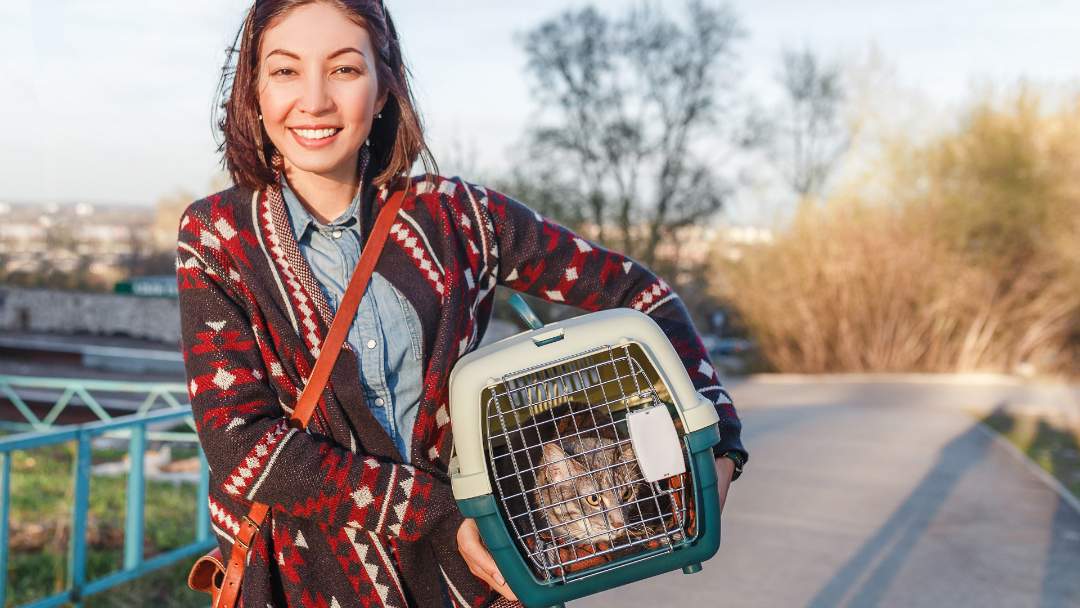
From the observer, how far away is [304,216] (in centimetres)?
175

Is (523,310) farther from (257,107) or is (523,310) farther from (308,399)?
(257,107)

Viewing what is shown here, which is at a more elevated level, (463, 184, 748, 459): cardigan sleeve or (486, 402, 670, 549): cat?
(463, 184, 748, 459): cardigan sleeve

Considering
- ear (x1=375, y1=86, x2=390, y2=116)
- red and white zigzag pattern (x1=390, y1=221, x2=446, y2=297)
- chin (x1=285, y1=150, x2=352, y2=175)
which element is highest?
ear (x1=375, y1=86, x2=390, y2=116)

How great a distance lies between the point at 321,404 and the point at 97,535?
18.8ft

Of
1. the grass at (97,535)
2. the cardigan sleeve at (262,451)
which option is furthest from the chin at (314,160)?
the grass at (97,535)

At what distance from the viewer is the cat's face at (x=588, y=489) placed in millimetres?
1524

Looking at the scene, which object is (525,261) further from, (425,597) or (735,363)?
(735,363)

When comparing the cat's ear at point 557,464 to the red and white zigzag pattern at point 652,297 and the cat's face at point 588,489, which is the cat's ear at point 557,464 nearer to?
the cat's face at point 588,489

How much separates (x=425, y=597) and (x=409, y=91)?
826mm

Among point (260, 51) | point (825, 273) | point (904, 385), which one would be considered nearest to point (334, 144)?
point (260, 51)

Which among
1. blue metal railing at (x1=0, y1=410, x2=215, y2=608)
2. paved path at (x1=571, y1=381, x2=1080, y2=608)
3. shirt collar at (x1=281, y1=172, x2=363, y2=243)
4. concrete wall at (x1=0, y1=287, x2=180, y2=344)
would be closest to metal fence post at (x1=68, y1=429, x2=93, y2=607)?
blue metal railing at (x1=0, y1=410, x2=215, y2=608)

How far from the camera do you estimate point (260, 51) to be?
1.74 m

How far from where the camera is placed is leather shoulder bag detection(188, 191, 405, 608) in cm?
160

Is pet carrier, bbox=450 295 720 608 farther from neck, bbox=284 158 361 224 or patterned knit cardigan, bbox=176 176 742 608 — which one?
neck, bbox=284 158 361 224
